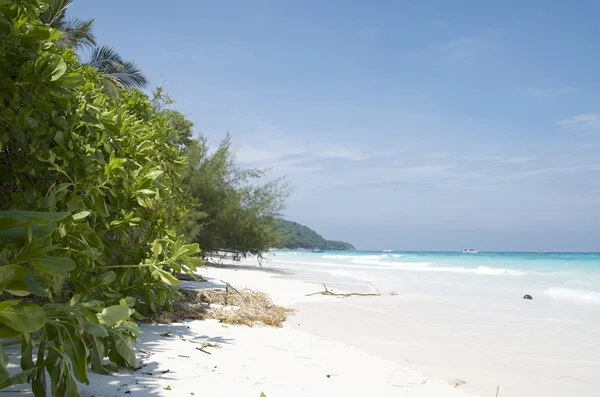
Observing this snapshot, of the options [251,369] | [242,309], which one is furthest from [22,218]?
[242,309]

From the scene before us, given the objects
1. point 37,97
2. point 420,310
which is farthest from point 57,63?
point 420,310

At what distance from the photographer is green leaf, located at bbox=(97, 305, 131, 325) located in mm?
1513

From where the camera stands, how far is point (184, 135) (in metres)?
19.6

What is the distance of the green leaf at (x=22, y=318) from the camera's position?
920mm

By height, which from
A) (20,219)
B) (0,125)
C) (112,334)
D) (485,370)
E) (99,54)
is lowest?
(485,370)

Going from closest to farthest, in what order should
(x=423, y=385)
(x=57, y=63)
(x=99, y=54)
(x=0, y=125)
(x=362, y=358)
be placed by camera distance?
(x=57, y=63), (x=0, y=125), (x=423, y=385), (x=362, y=358), (x=99, y=54)

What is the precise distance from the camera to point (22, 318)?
93 cm

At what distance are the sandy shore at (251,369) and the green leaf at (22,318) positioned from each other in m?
1.98

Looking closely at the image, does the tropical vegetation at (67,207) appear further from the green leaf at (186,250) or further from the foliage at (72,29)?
the foliage at (72,29)

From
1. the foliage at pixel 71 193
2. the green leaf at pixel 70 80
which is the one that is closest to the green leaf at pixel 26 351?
the foliage at pixel 71 193

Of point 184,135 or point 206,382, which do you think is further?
point 184,135

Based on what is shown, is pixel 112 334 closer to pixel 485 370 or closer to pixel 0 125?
pixel 0 125

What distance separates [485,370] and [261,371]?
2.46 metres

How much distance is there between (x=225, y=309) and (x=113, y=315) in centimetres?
481
